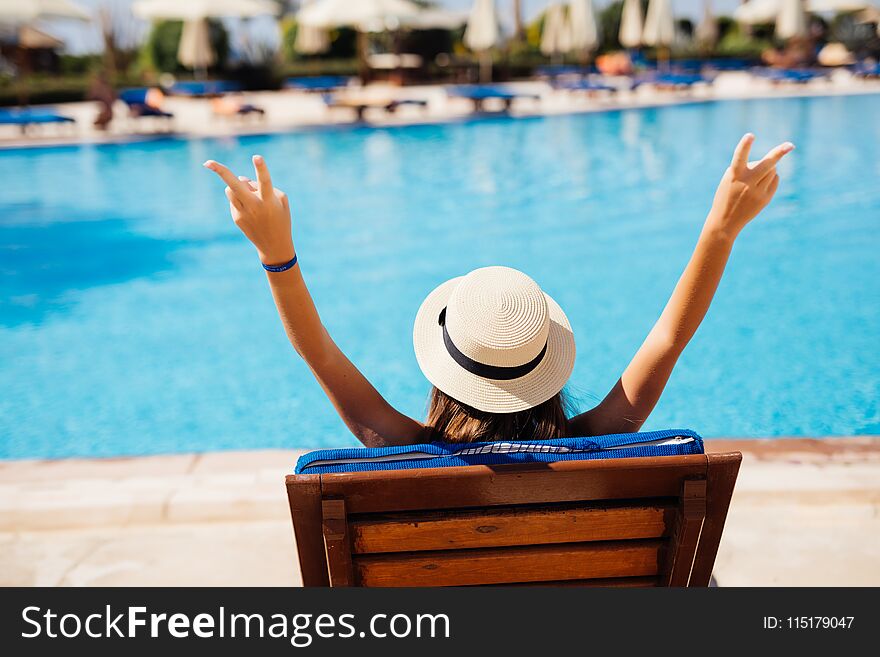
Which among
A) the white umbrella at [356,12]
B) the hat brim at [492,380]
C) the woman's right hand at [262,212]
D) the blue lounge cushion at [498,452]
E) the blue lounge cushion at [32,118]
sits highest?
the white umbrella at [356,12]

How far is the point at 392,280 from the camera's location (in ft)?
25.6

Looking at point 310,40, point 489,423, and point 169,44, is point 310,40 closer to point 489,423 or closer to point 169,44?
point 169,44

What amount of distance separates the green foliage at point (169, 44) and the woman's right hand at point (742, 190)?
104ft

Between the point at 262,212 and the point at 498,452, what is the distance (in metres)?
0.68

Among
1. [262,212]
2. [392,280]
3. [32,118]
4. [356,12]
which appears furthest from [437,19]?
[262,212]

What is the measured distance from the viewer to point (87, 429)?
210 inches

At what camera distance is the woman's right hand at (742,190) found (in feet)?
5.83

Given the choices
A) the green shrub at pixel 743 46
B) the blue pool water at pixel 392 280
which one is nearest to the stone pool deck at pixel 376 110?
the blue pool water at pixel 392 280

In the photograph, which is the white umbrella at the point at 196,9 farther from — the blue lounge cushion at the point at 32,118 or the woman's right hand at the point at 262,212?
the woman's right hand at the point at 262,212

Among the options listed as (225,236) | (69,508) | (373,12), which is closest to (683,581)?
(69,508)

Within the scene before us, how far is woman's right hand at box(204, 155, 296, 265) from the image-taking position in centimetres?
166

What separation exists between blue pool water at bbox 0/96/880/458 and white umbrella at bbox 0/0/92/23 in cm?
366

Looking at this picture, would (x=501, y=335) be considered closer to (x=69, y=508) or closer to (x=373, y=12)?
(x=69, y=508)

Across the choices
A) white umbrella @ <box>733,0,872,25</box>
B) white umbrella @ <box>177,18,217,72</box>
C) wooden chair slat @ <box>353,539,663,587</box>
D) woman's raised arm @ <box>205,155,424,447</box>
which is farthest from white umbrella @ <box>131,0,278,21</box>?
wooden chair slat @ <box>353,539,663,587</box>
